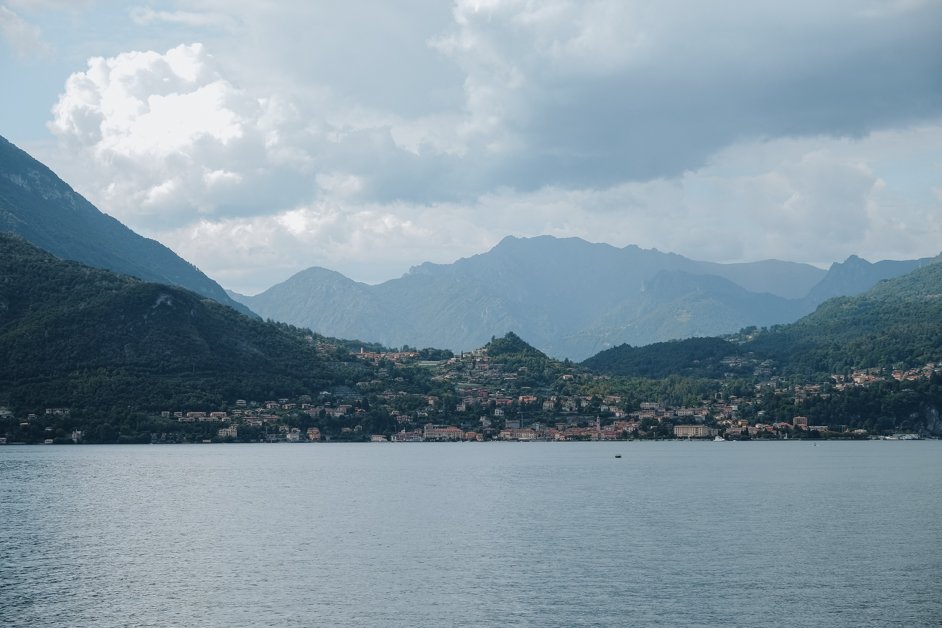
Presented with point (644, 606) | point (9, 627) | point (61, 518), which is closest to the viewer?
point (9, 627)

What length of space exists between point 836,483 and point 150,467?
321 feet

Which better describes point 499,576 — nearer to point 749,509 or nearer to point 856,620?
point 856,620

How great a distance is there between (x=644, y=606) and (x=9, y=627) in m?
29.9

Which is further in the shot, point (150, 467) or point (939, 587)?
point (150, 467)

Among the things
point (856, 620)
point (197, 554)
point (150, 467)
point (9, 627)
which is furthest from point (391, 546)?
point (150, 467)

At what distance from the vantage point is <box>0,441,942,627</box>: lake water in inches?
1964

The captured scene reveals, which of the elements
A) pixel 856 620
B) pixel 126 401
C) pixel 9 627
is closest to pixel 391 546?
pixel 9 627

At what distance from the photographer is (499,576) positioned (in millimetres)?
58594

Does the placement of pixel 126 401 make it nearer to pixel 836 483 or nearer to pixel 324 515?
pixel 324 515

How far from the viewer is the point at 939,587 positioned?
53156mm

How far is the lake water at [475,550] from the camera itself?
49875mm

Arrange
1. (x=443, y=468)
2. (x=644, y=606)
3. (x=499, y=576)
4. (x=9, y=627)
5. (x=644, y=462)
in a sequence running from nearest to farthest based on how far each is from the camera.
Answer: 1. (x=9, y=627)
2. (x=644, y=606)
3. (x=499, y=576)
4. (x=443, y=468)
5. (x=644, y=462)

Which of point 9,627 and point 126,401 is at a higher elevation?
point 126,401

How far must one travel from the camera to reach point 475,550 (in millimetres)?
68062
